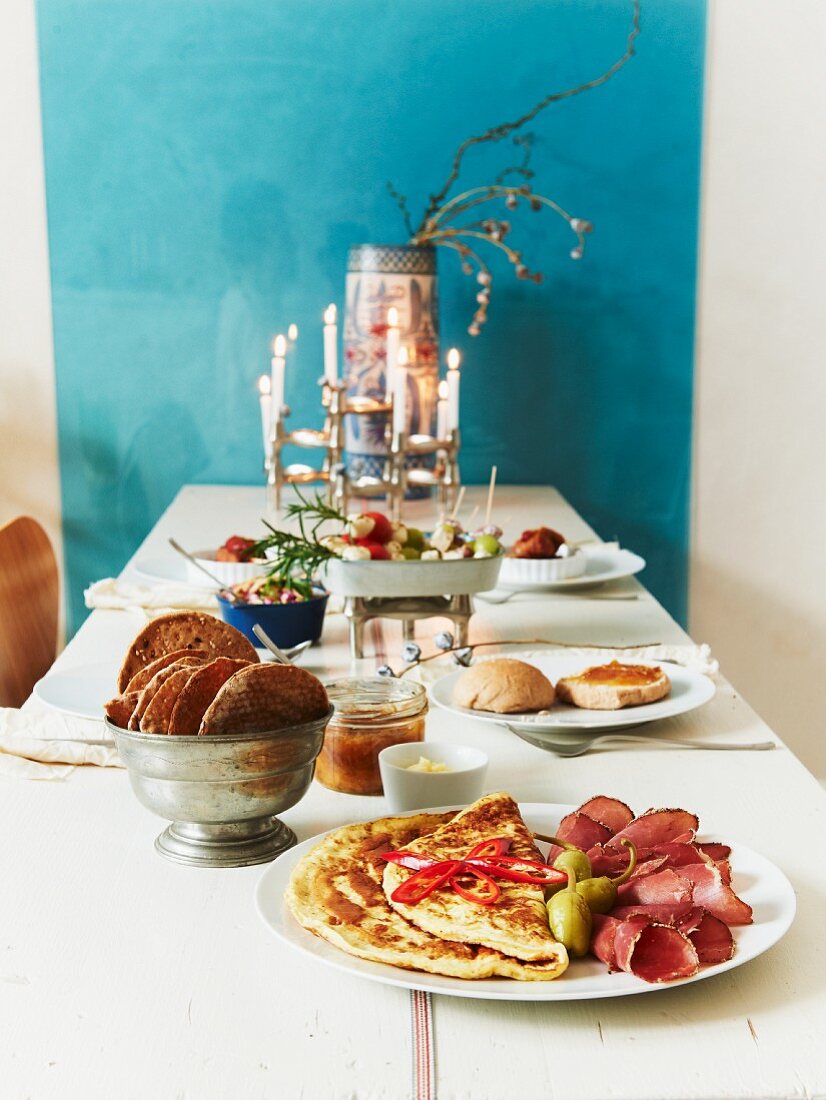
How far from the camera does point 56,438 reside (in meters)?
3.17

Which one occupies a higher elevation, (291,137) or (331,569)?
(291,137)

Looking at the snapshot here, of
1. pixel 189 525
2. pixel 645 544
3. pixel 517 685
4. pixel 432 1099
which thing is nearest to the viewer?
pixel 432 1099

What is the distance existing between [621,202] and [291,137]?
788 millimetres

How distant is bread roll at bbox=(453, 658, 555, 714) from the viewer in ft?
4.33

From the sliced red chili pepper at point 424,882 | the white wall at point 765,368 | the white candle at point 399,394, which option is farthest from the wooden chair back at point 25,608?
the white wall at point 765,368

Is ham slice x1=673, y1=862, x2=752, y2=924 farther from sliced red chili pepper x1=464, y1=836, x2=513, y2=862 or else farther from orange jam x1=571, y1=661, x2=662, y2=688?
orange jam x1=571, y1=661, x2=662, y2=688

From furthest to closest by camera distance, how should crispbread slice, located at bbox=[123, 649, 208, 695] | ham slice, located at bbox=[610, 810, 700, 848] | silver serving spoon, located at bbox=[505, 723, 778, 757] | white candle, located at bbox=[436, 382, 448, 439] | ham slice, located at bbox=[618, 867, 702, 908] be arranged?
white candle, located at bbox=[436, 382, 448, 439] < silver serving spoon, located at bbox=[505, 723, 778, 757] < crispbread slice, located at bbox=[123, 649, 208, 695] < ham slice, located at bbox=[610, 810, 700, 848] < ham slice, located at bbox=[618, 867, 702, 908]

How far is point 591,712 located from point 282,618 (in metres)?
0.44

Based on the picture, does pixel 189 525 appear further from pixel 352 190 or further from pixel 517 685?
pixel 517 685

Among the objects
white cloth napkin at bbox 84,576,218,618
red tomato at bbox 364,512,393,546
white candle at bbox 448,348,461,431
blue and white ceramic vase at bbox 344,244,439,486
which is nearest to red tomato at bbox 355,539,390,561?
red tomato at bbox 364,512,393,546

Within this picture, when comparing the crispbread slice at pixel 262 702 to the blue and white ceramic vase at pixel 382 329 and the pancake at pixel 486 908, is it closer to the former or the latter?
the pancake at pixel 486 908

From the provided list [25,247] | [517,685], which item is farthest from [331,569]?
[25,247]

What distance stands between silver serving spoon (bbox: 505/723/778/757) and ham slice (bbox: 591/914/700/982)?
0.45 metres

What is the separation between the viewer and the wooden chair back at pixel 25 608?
188 centimetres
